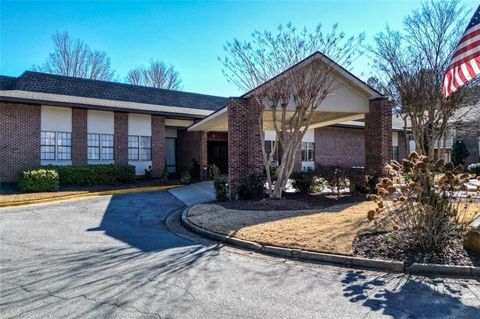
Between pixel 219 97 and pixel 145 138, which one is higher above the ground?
pixel 219 97

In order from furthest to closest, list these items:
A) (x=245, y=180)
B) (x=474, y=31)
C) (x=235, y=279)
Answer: (x=245, y=180) → (x=474, y=31) → (x=235, y=279)

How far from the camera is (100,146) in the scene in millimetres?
20812

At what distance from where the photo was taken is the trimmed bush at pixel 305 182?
563 inches

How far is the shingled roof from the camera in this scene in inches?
829

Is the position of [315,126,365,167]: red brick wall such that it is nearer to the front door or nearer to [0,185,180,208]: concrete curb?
the front door

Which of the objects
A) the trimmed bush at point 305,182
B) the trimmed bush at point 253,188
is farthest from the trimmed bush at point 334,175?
the trimmed bush at point 253,188

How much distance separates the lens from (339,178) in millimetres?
14070

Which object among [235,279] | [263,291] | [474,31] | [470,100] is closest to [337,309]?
[263,291]

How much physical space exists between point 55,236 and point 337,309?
6.48 meters

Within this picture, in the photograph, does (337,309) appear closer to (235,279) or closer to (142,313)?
(235,279)

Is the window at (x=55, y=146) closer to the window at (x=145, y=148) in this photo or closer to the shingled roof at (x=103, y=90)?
the shingled roof at (x=103, y=90)

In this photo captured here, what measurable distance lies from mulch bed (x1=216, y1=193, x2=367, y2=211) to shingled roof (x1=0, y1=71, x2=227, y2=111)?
46.5ft

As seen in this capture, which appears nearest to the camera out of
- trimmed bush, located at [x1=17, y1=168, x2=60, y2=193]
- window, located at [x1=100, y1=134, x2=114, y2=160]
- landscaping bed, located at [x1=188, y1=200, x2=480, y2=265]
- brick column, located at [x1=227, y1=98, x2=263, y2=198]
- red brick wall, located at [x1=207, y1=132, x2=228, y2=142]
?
landscaping bed, located at [x1=188, y1=200, x2=480, y2=265]

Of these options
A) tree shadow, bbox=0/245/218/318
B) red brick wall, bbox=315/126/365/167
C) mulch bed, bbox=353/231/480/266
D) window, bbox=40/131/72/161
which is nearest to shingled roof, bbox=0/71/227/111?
window, bbox=40/131/72/161
